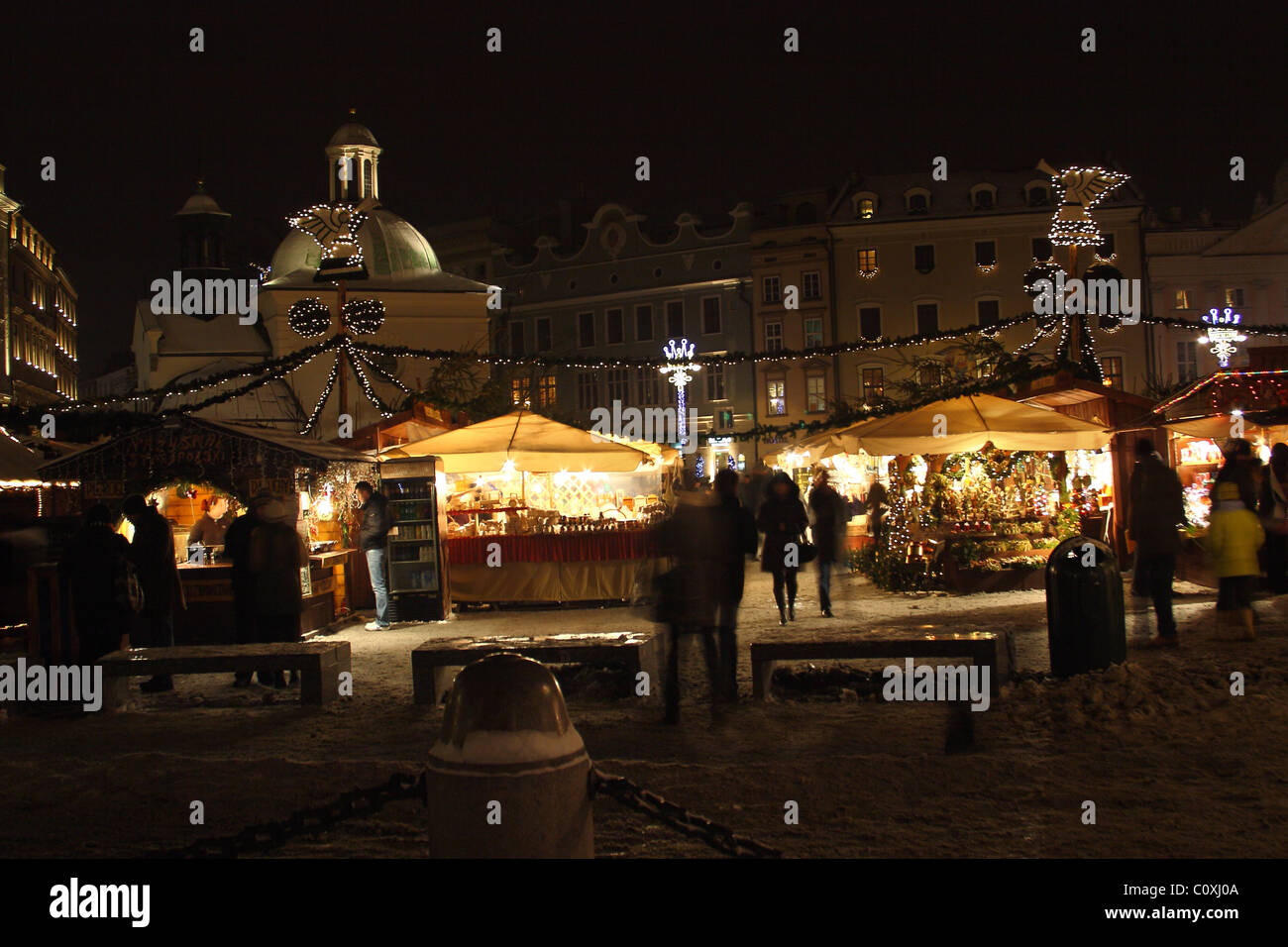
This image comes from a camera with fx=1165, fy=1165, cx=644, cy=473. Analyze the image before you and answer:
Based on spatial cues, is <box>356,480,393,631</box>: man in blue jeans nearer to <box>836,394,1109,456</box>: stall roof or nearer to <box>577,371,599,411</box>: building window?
<box>836,394,1109,456</box>: stall roof

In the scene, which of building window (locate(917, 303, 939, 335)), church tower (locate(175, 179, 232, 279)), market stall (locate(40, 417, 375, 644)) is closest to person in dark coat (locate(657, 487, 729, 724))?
market stall (locate(40, 417, 375, 644))

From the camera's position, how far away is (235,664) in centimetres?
913

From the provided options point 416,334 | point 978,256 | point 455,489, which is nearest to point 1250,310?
point 978,256

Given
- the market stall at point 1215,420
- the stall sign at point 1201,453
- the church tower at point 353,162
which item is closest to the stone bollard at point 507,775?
the market stall at point 1215,420

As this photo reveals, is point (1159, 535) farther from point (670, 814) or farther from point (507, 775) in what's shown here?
point (507, 775)

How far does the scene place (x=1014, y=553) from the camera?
16172 mm

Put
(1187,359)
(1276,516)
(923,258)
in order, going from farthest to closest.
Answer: (923,258), (1187,359), (1276,516)

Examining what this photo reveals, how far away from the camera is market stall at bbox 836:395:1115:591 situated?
15.6 metres

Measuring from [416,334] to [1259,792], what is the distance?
39.3m

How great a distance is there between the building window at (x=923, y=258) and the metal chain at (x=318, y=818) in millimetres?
47571

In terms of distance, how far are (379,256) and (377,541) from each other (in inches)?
1162

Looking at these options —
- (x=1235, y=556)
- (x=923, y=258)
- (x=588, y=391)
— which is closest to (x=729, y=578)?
(x=1235, y=556)

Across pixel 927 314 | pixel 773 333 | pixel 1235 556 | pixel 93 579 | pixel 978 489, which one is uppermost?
pixel 927 314

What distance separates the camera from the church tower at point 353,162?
146 feet
